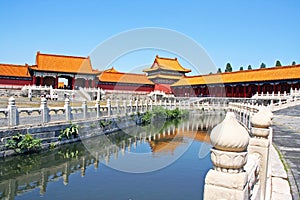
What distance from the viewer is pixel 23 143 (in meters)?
11.0

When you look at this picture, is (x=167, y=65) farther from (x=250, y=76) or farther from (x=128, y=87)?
(x=250, y=76)

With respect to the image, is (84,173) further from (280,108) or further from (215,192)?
(280,108)

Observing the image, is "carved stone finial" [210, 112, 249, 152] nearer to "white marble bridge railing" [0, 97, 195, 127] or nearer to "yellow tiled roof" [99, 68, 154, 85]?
"white marble bridge railing" [0, 97, 195, 127]

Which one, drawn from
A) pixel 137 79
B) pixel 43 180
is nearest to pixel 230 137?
pixel 43 180

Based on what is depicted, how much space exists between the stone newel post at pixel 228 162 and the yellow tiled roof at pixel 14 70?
1480 inches

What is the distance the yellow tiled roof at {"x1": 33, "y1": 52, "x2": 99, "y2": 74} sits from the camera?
36781mm

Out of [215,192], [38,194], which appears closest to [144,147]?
[38,194]

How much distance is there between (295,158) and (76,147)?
9.77 meters

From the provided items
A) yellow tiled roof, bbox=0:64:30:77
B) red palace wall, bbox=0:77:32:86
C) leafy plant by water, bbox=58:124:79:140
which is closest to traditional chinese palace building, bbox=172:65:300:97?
red palace wall, bbox=0:77:32:86

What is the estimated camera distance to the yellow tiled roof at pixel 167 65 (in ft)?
181

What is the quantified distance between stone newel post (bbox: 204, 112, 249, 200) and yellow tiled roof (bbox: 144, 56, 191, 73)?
5179cm

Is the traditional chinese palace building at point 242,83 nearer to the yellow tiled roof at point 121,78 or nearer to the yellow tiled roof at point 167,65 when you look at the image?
the yellow tiled roof at point 167,65

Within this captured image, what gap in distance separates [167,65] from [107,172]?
4857cm

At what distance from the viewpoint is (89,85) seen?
132ft
